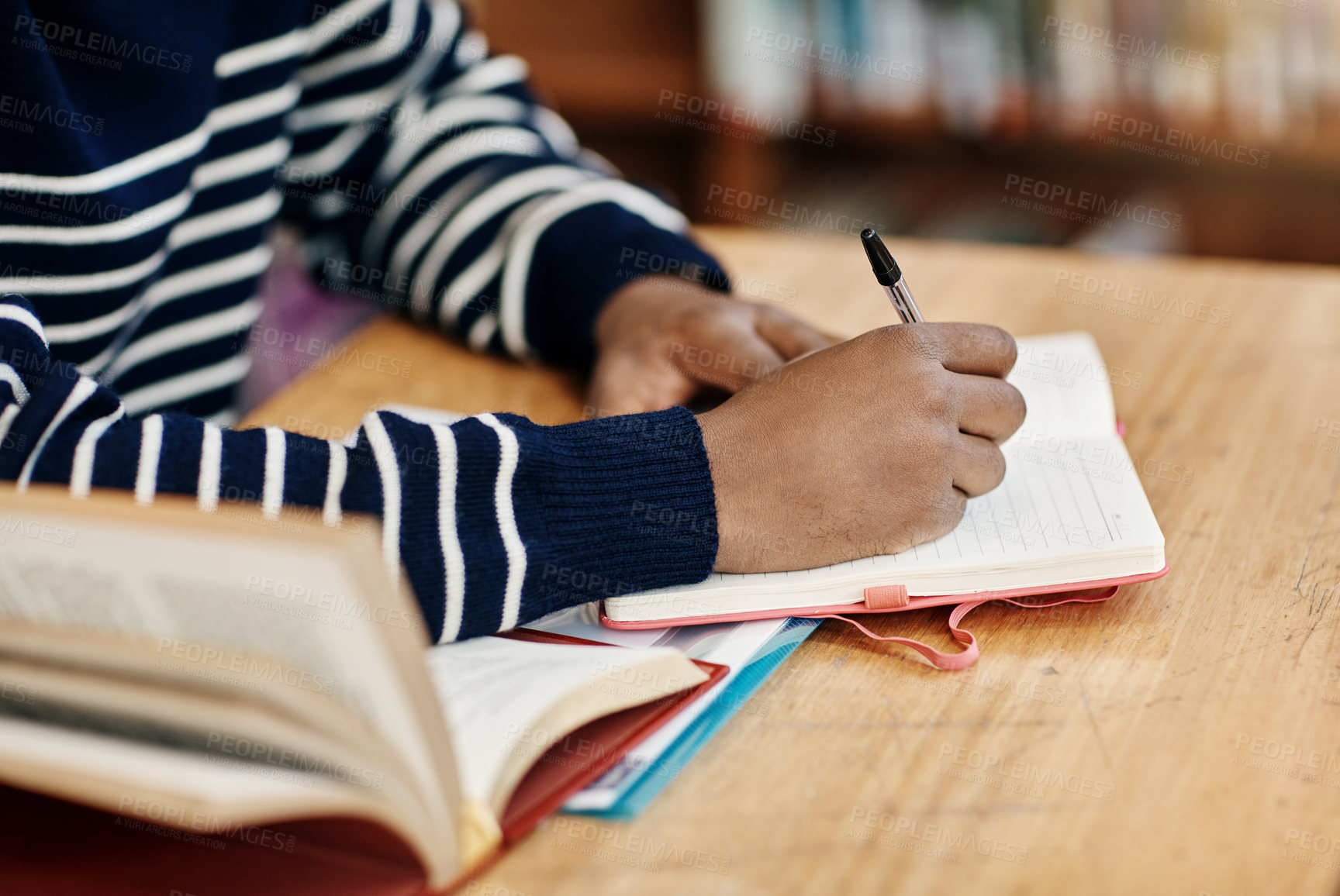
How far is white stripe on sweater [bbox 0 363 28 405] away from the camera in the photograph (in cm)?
57

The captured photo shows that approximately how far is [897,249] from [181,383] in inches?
24.9

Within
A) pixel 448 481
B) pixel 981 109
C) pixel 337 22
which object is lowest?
pixel 981 109

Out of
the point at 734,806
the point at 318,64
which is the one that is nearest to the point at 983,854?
the point at 734,806

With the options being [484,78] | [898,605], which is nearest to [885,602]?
[898,605]

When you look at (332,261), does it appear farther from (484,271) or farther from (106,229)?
(106,229)

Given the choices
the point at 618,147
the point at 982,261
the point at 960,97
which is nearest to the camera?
the point at 982,261

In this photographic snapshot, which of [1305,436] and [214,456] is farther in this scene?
[1305,436]

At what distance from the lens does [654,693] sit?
510mm

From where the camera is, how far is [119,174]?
2.44ft

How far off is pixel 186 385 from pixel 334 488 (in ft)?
1.37

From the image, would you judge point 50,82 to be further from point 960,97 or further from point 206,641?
point 960,97

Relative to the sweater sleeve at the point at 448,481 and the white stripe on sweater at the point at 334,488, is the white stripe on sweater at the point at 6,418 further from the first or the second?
the white stripe on sweater at the point at 334,488

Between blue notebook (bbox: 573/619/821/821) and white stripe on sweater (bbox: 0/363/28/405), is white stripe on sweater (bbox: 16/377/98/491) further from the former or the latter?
blue notebook (bbox: 573/619/821/821)

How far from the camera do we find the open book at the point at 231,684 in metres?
0.35
